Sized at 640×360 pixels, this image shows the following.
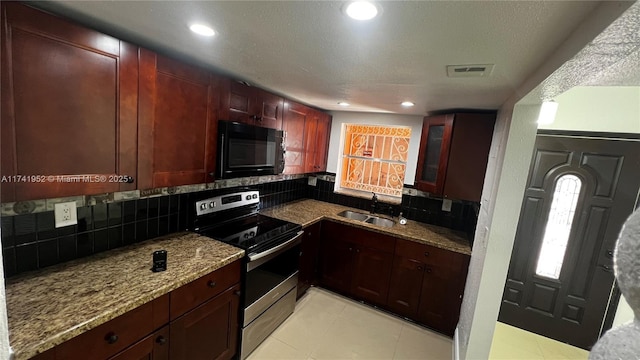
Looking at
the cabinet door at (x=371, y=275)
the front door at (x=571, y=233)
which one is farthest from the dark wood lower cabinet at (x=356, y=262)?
the front door at (x=571, y=233)

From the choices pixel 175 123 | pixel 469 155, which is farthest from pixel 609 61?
pixel 175 123

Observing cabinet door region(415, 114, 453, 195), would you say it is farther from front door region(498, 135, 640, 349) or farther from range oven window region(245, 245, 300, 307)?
range oven window region(245, 245, 300, 307)

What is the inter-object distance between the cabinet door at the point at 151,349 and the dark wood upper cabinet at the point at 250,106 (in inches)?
52.7

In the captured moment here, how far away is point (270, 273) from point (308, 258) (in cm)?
75

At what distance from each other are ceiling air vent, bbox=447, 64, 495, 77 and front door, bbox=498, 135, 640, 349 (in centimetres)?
139

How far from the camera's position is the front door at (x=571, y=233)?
2.17 metres

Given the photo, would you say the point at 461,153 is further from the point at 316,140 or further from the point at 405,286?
the point at 316,140

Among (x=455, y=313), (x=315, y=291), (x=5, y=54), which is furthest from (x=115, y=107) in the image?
(x=455, y=313)

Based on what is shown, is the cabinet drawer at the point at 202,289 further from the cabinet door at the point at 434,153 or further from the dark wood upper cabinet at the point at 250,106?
the cabinet door at the point at 434,153

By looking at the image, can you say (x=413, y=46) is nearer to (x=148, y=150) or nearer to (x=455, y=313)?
(x=148, y=150)

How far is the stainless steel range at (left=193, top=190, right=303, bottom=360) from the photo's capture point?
1936 mm

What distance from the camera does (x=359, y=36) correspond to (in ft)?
3.75

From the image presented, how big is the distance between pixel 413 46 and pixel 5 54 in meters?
1.58

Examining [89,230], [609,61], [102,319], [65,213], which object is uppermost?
[609,61]
